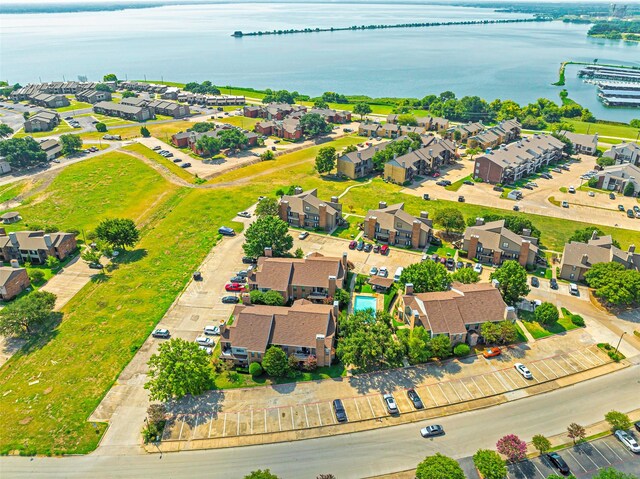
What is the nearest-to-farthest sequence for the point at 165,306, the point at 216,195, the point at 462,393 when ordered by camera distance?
the point at 462,393 → the point at 165,306 → the point at 216,195

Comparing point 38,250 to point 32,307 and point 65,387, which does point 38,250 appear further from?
point 65,387

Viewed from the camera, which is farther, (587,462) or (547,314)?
(547,314)

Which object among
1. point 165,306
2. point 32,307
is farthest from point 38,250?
point 165,306

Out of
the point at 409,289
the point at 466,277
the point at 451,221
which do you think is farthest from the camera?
the point at 451,221

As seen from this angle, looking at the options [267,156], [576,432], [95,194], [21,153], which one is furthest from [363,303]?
[21,153]

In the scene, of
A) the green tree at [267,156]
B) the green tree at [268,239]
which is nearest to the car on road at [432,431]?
the green tree at [268,239]

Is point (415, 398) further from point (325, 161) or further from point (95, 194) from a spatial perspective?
point (95, 194)

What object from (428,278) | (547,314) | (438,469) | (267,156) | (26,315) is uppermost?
(428,278)
